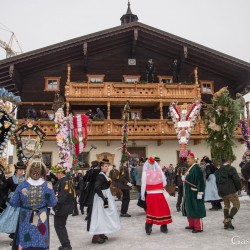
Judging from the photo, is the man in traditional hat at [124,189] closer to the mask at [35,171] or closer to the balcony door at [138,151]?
the mask at [35,171]

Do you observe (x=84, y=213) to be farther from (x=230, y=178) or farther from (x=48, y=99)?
(x=48, y=99)

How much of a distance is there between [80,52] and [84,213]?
49.6 feet

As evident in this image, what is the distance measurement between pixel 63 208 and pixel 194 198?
11.1ft

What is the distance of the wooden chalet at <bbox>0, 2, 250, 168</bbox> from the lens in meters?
20.8

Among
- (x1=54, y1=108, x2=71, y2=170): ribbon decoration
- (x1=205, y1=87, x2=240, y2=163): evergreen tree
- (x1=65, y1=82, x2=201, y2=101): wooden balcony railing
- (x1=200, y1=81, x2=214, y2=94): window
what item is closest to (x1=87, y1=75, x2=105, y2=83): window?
(x1=65, y1=82, x2=201, y2=101): wooden balcony railing

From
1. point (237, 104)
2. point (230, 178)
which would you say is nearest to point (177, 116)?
point (237, 104)

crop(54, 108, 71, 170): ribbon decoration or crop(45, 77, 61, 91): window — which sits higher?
crop(45, 77, 61, 91): window

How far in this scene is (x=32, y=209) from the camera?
4.48 meters

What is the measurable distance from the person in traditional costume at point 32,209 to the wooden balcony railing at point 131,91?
16.5m

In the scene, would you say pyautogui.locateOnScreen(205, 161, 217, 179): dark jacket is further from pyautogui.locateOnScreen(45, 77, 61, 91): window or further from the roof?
pyautogui.locateOnScreen(45, 77, 61, 91): window

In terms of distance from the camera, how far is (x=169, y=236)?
6977 mm

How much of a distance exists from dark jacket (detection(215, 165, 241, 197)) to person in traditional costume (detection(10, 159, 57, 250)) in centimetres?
488

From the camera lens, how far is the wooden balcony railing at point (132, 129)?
2016 cm

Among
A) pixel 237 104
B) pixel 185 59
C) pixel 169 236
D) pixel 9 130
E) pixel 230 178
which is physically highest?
pixel 185 59
